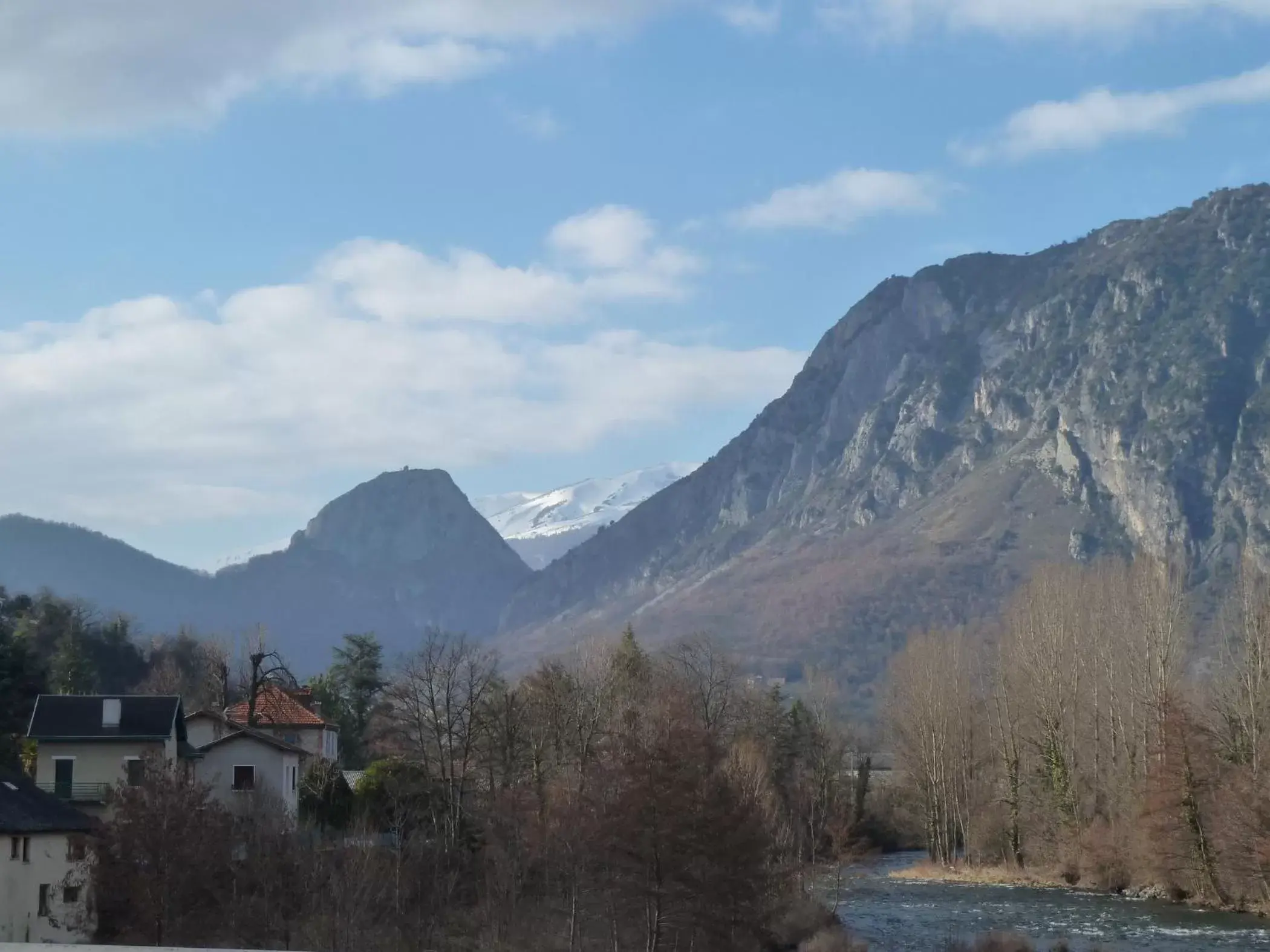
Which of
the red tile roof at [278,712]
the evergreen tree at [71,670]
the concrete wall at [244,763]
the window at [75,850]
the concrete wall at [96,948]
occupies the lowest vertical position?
the window at [75,850]

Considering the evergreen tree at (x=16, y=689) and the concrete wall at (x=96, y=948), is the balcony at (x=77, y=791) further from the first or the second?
the concrete wall at (x=96, y=948)

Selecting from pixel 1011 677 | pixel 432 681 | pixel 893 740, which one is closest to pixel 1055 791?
pixel 1011 677

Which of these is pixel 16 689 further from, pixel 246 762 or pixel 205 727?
pixel 246 762

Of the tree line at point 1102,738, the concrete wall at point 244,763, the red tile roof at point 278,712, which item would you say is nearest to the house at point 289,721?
the red tile roof at point 278,712

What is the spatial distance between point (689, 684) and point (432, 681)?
1773cm

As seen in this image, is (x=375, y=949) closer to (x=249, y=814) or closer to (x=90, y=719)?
(x=249, y=814)

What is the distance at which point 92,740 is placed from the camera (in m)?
62.6

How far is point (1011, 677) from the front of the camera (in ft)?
338

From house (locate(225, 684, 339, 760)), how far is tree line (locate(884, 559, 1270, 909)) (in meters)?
41.8

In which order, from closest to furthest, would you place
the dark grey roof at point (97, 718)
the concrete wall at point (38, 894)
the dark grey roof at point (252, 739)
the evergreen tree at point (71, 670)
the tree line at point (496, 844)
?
the tree line at point (496, 844) < the concrete wall at point (38, 894) < the dark grey roof at point (97, 718) < the dark grey roof at point (252, 739) < the evergreen tree at point (71, 670)

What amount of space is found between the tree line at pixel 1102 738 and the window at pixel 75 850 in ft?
166

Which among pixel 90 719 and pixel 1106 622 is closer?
pixel 90 719

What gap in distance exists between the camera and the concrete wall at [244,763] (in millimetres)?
66000

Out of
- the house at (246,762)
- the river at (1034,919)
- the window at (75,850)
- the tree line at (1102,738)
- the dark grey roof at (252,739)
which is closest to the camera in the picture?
the window at (75,850)
